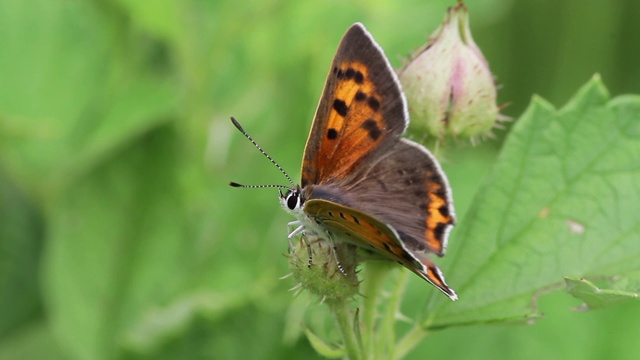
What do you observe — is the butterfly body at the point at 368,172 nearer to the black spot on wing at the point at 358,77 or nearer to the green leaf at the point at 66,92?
the black spot on wing at the point at 358,77

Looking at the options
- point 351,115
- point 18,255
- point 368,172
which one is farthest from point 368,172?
point 18,255

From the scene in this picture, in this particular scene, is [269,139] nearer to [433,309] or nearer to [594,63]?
[433,309]

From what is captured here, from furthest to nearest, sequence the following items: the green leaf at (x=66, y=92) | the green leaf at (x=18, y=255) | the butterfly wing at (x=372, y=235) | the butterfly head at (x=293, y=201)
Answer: the green leaf at (x=18, y=255) → the green leaf at (x=66, y=92) → the butterfly head at (x=293, y=201) → the butterfly wing at (x=372, y=235)

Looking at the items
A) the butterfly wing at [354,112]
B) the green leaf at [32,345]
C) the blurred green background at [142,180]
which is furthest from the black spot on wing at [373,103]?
the green leaf at [32,345]

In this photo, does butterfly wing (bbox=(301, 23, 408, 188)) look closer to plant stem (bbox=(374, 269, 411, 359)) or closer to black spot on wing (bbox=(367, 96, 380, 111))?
black spot on wing (bbox=(367, 96, 380, 111))

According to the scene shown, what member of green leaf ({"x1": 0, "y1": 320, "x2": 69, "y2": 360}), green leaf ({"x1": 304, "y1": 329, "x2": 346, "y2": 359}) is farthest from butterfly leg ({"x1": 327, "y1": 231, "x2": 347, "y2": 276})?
green leaf ({"x1": 0, "y1": 320, "x2": 69, "y2": 360})

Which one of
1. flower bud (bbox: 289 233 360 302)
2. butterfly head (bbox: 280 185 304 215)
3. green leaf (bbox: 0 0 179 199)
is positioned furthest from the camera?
green leaf (bbox: 0 0 179 199)
